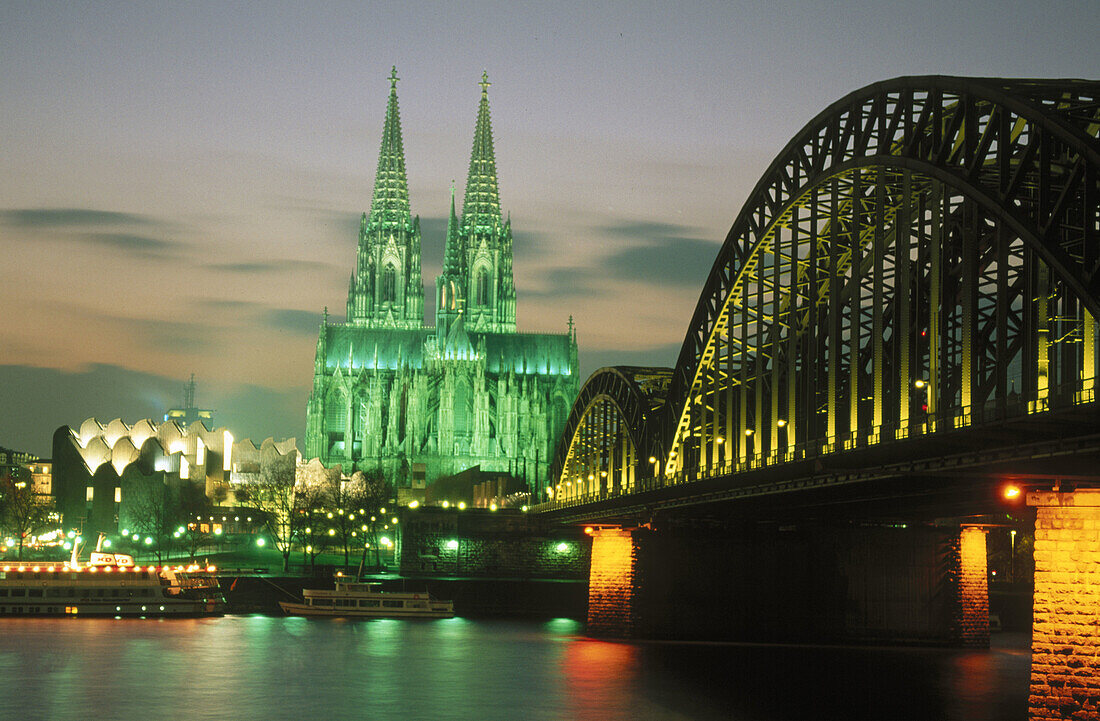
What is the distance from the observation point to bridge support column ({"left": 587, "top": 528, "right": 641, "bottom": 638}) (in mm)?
A: 79875

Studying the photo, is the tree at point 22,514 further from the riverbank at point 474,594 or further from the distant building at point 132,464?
the riverbank at point 474,594

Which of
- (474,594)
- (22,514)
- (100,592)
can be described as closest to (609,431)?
(474,594)

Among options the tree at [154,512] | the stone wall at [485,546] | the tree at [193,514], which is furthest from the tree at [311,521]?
the stone wall at [485,546]

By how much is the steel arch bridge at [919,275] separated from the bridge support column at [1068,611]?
312 cm

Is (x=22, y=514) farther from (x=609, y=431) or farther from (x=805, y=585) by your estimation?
(x=805, y=585)

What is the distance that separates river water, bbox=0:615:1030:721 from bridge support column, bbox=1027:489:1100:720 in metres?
15.1

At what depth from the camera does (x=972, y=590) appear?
3022 inches

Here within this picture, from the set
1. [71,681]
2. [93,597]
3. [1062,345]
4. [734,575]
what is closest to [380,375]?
[93,597]

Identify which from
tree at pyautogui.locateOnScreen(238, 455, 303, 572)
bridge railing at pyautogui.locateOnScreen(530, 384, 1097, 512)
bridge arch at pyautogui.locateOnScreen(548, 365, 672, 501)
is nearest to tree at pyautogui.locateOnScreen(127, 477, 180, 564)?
tree at pyautogui.locateOnScreen(238, 455, 303, 572)

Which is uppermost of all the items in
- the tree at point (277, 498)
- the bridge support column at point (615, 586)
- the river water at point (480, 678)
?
the tree at point (277, 498)

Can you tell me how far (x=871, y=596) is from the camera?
251 feet

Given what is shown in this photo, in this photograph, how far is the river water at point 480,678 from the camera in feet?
178

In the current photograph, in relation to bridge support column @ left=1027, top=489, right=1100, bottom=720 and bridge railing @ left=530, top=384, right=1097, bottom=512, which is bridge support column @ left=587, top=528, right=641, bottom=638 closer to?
bridge railing @ left=530, top=384, right=1097, bottom=512

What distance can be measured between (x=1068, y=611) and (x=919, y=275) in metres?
16.3
